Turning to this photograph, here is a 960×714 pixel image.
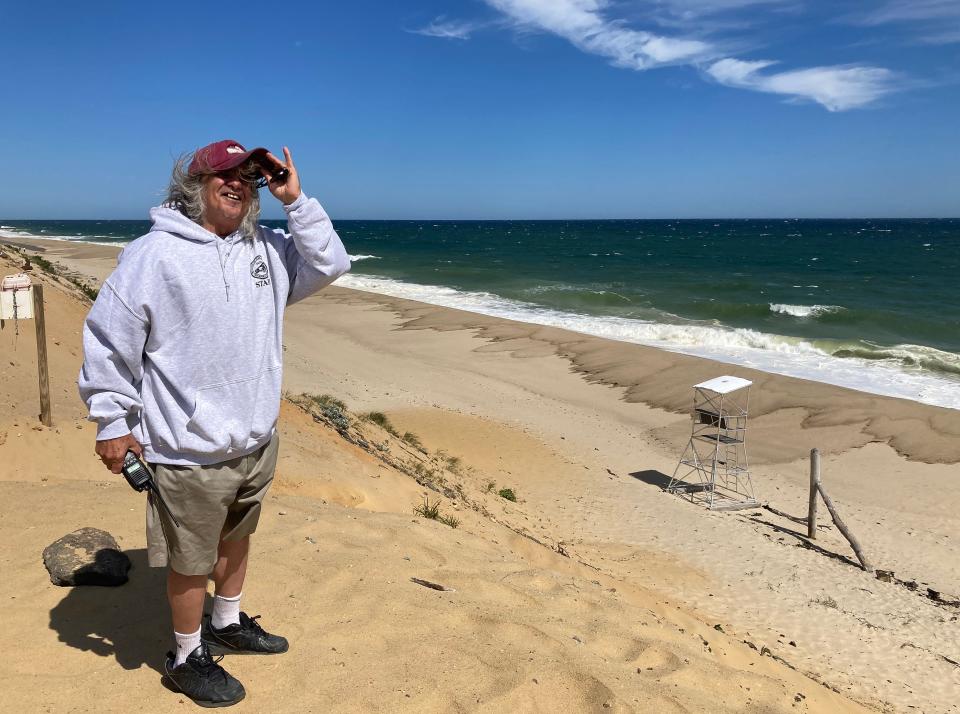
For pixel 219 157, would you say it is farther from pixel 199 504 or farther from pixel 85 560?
pixel 85 560

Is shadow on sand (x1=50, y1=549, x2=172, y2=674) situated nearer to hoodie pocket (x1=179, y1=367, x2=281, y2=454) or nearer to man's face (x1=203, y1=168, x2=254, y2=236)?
hoodie pocket (x1=179, y1=367, x2=281, y2=454)

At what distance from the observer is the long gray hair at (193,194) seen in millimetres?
2600

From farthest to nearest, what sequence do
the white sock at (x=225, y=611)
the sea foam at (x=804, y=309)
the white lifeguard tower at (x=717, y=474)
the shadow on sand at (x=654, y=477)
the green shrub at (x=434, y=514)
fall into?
the sea foam at (x=804, y=309) < the shadow on sand at (x=654, y=477) < the white lifeguard tower at (x=717, y=474) < the green shrub at (x=434, y=514) < the white sock at (x=225, y=611)

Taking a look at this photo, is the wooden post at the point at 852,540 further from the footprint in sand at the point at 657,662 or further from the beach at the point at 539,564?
the footprint in sand at the point at 657,662

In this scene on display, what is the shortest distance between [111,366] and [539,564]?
4301 millimetres

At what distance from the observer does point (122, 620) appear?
11.4 feet

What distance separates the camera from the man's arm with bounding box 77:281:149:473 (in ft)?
8.01

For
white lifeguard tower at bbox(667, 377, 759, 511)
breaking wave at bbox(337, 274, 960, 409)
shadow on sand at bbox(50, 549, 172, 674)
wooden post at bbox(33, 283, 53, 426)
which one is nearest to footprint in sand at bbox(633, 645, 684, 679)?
shadow on sand at bbox(50, 549, 172, 674)

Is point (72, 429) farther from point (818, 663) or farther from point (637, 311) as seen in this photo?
point (637, 311)

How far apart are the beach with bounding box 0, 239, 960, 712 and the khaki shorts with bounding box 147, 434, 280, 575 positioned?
0.64 metres

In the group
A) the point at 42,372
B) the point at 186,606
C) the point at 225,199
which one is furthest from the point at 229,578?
the point at 42,372

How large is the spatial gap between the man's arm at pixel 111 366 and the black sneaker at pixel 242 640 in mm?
1089

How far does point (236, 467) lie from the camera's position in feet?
8.80

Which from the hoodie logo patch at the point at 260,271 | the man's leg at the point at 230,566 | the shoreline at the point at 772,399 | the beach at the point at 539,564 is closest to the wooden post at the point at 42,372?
the beach at the point at 539,564
